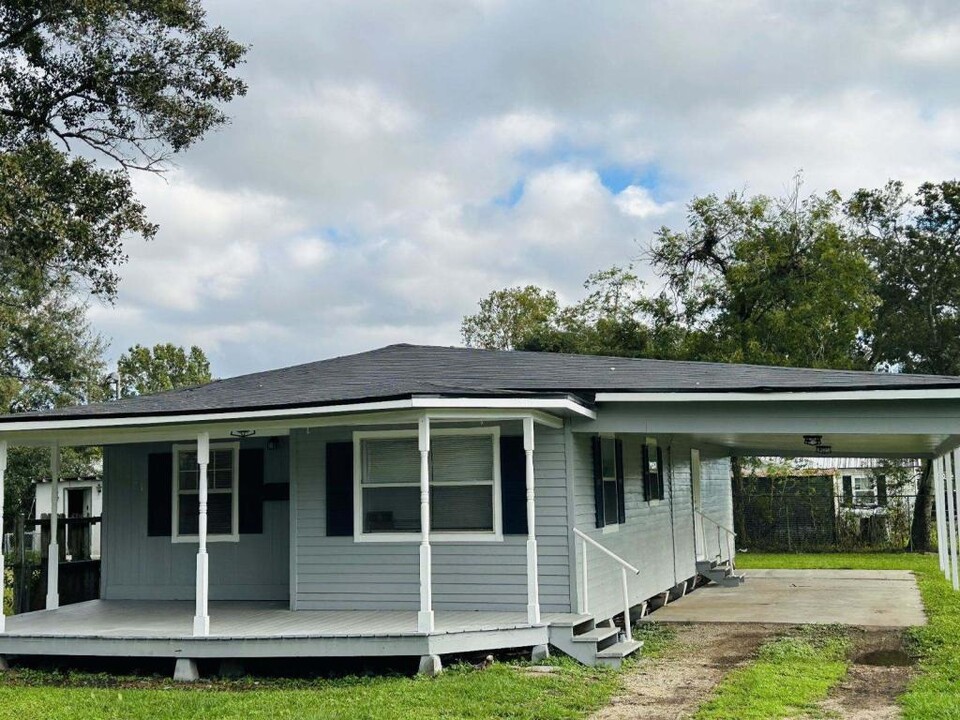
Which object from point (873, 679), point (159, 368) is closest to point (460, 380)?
point (873, 679)

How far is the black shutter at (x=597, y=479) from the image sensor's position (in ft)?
38.1

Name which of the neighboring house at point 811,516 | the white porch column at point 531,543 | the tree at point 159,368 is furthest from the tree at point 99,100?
the tree at point 159,368

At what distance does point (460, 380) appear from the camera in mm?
11469

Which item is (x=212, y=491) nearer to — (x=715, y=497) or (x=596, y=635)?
(x=596, y=635)

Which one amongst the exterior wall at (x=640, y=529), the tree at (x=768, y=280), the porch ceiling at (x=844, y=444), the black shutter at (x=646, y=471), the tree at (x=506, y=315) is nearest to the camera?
the exterior wall at (x=640, y=529)

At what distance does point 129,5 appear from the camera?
17.7 meters

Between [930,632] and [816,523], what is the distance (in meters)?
15.2

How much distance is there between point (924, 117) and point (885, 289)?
15.2m

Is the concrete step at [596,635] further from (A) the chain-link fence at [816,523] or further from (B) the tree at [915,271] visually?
(B) the tree at [915,271]

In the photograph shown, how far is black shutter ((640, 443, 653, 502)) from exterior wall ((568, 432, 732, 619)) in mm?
137

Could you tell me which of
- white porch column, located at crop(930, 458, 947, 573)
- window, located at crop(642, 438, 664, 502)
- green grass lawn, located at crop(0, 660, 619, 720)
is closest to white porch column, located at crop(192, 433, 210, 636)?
green grass lawn, located at crop(0, 660, 619, 720)

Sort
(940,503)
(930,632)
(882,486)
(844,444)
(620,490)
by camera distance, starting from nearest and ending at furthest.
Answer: (930,632) < (620,490) < (940,503) < (844,444) < (882,486)

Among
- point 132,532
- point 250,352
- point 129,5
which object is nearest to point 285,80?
point 129,5

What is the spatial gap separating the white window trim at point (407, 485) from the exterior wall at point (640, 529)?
80 cm
